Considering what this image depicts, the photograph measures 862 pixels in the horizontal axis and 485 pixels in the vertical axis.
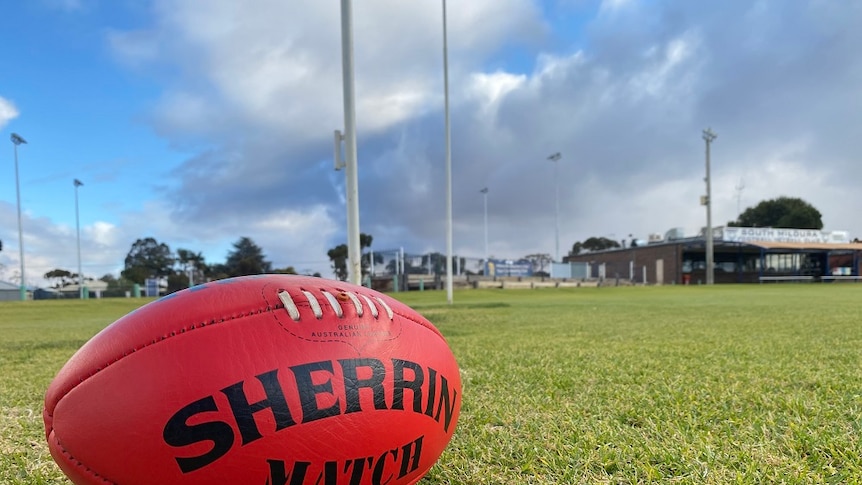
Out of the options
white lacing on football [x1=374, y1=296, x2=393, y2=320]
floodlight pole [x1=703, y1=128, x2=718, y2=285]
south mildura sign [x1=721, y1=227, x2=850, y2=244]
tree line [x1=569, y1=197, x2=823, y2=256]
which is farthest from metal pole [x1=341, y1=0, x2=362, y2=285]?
tree line [x1=569, y1=197, x2=823, y2=256]

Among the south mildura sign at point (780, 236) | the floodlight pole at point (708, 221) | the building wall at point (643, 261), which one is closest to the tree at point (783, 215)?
the south mildura sign at point (780, 236)

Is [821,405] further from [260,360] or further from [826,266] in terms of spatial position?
[826,266]

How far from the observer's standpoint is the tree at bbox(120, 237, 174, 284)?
6600 cm

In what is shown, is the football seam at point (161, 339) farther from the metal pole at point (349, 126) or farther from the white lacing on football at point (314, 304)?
the metal pole at point (349, 126)

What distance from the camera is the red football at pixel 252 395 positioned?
124 cm

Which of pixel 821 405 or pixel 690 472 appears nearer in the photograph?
pixel 690 472

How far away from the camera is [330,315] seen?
145cm

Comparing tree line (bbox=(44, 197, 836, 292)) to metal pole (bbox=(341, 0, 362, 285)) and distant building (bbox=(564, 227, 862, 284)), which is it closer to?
distant building (bbox=(564, 227, 862, 284))

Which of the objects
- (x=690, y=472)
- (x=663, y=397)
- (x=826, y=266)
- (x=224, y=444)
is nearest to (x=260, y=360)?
(x=224, y=444)

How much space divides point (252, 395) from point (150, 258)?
76442 millimetres

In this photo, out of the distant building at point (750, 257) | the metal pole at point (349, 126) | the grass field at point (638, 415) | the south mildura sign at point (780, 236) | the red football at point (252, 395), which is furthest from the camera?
the south mildura sign at point (780, 236)

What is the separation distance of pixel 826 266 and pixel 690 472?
5155cm

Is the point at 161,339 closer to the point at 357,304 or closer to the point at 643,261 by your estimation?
the point at 357,304

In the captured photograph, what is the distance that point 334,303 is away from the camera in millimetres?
1485
